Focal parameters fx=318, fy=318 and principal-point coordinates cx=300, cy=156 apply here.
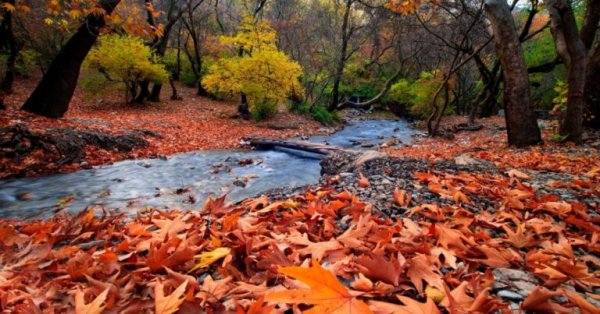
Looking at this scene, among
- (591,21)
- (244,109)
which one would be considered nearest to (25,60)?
(244,109)

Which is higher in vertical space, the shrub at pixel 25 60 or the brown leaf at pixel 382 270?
the shrub at pixel 25 60

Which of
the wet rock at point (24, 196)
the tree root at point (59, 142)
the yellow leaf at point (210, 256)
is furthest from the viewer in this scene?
the tree root at point (59, 142)

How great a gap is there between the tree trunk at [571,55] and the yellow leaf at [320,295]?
6.97m

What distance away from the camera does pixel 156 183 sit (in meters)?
5.85

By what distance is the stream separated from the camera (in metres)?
4.70

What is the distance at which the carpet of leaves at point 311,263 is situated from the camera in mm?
1104

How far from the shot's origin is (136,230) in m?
2.07

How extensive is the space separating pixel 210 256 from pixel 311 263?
49cm

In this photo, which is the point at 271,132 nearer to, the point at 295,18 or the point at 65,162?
the point at 65,162

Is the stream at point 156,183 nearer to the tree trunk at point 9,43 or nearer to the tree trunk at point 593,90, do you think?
the tree trunk at point 593,90

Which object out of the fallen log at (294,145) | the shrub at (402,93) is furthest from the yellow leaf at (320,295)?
the shrub at (402,93)

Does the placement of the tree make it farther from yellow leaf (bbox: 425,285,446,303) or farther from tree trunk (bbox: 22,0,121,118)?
yellow leaf (bbox: 425,285,446,303)

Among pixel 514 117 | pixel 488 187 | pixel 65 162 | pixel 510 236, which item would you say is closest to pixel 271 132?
pixel 65 162

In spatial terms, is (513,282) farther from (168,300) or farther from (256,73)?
(256,73)
